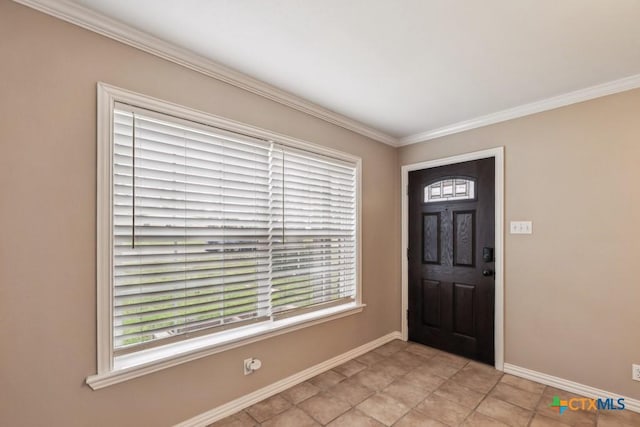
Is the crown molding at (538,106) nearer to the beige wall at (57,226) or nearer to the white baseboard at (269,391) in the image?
the white baseboard at (269,391)

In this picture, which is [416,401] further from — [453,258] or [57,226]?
[57,226]

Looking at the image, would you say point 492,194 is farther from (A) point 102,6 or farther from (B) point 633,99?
(A) point 102,6

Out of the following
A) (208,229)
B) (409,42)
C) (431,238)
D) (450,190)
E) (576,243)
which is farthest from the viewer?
(431,238)

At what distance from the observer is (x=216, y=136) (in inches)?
85.2

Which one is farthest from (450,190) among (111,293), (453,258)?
(111,293)

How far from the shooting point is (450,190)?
3324 mm

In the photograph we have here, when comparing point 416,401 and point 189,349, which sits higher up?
point 189,349

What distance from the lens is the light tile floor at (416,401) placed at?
2.11 metres

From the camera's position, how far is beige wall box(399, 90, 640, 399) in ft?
7.56

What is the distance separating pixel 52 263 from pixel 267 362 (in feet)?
5.22

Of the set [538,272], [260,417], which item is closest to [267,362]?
[260,417]

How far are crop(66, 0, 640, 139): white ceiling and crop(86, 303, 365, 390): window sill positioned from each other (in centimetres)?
194

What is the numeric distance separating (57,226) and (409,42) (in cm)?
224

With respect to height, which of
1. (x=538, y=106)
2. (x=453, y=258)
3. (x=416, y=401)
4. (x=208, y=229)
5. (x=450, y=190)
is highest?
(x=538, y=106)
